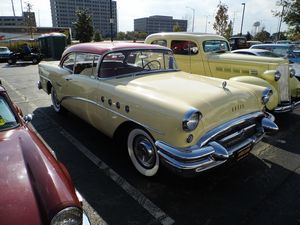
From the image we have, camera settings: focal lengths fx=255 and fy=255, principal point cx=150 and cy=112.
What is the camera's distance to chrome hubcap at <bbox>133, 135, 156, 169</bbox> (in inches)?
128

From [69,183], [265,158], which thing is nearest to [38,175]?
[69,183]

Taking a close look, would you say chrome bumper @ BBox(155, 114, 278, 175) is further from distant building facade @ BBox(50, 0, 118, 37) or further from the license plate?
distant building facade @ BBox(50, 0, 118, 37)

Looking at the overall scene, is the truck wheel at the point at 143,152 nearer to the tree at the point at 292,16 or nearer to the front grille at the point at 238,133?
the front grille at the point at 238,133

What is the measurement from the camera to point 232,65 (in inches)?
251

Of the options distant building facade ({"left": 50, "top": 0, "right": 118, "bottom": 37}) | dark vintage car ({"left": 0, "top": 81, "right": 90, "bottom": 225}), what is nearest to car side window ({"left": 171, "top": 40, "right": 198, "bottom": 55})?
dark vintage car ({"left": 0, "top": 81, "right": 90, "bottom": 225})

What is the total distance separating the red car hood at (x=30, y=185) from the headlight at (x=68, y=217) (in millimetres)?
30

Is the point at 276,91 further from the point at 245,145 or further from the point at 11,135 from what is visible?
the point at 11,135

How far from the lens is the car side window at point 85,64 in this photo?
13.7 feet

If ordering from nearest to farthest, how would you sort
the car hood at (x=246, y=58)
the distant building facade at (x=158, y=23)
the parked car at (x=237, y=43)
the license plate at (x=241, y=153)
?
the license plate at (x=241, y=153)
the car hood at (x=246, y=58)
the parked car at (x=237, y=43)
the distant building facade at (x=158, y=23)

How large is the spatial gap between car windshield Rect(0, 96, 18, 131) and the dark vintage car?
0.60 ft

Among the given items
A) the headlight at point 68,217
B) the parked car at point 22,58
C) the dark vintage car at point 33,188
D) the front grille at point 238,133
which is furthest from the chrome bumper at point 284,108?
the parked car at point 22,58

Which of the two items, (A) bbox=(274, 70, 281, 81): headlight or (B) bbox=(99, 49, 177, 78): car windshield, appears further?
(A) bbox=(274, 70, 281, 81): headlight

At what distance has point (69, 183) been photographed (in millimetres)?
2029

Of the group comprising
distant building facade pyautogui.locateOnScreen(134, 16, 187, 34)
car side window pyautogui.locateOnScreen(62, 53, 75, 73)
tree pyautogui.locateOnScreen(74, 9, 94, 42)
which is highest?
distant building facade pyautogui.locateOnScreen(134, 16, 187, 34)
